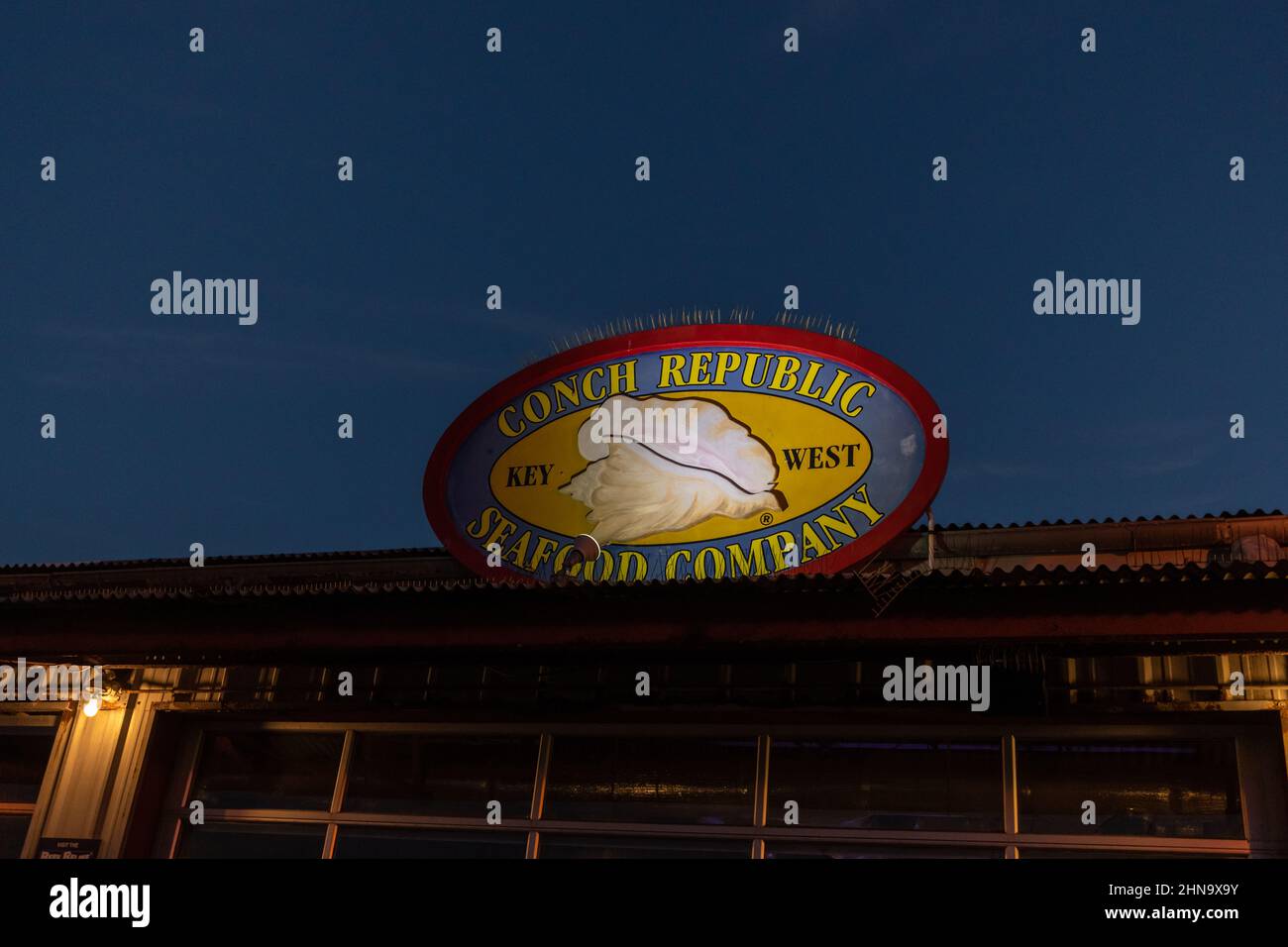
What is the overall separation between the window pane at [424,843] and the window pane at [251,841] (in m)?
0.31

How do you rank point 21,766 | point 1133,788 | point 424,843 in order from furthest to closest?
point 21,766, point 424,843, point 1133,788

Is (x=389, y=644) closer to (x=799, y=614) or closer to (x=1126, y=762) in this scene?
(x=799, y=614)

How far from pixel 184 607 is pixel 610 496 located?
4.15 m

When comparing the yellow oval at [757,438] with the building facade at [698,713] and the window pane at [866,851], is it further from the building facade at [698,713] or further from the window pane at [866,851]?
the window pane at [866,851]

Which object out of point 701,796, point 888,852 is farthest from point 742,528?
point 888,852

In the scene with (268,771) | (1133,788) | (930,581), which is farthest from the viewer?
(268,771)

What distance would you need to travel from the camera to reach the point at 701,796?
9094mm

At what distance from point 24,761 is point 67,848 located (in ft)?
4.99

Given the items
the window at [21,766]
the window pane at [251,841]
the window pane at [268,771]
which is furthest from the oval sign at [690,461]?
the window at [21,766]

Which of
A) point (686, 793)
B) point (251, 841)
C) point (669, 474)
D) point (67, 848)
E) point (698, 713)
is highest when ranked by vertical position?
point (669, 474)

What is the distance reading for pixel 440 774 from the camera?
9938 mm

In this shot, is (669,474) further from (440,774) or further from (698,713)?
(440,774)

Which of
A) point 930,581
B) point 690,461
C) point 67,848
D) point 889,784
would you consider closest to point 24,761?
point 67,848
